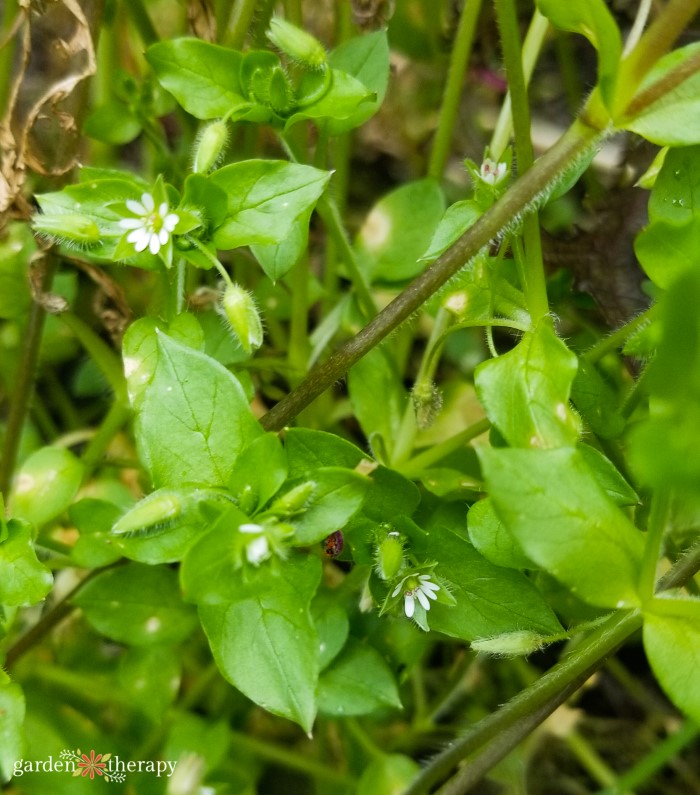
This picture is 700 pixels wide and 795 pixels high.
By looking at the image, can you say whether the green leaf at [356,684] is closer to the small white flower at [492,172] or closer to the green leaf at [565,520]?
the green leaf at [565,520]

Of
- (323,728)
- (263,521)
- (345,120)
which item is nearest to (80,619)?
(323,728)

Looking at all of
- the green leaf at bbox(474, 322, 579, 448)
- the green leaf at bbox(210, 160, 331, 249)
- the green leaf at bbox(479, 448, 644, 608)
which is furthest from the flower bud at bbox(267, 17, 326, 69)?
the green leaf at bbox(479, 448, 644, 608)

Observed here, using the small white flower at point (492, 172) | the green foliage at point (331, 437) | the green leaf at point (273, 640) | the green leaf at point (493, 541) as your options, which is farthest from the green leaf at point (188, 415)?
the small white flower at point (492, 172)

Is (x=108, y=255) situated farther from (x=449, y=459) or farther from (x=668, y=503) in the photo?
(x=668, y=503)

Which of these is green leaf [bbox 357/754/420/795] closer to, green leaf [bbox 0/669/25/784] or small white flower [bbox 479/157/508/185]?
green leaf [bbox 0/669/25/784]

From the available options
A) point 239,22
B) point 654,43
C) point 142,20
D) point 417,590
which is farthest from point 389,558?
point 142,20

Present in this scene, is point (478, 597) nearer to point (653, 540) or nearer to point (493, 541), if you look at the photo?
point (493, 541)
